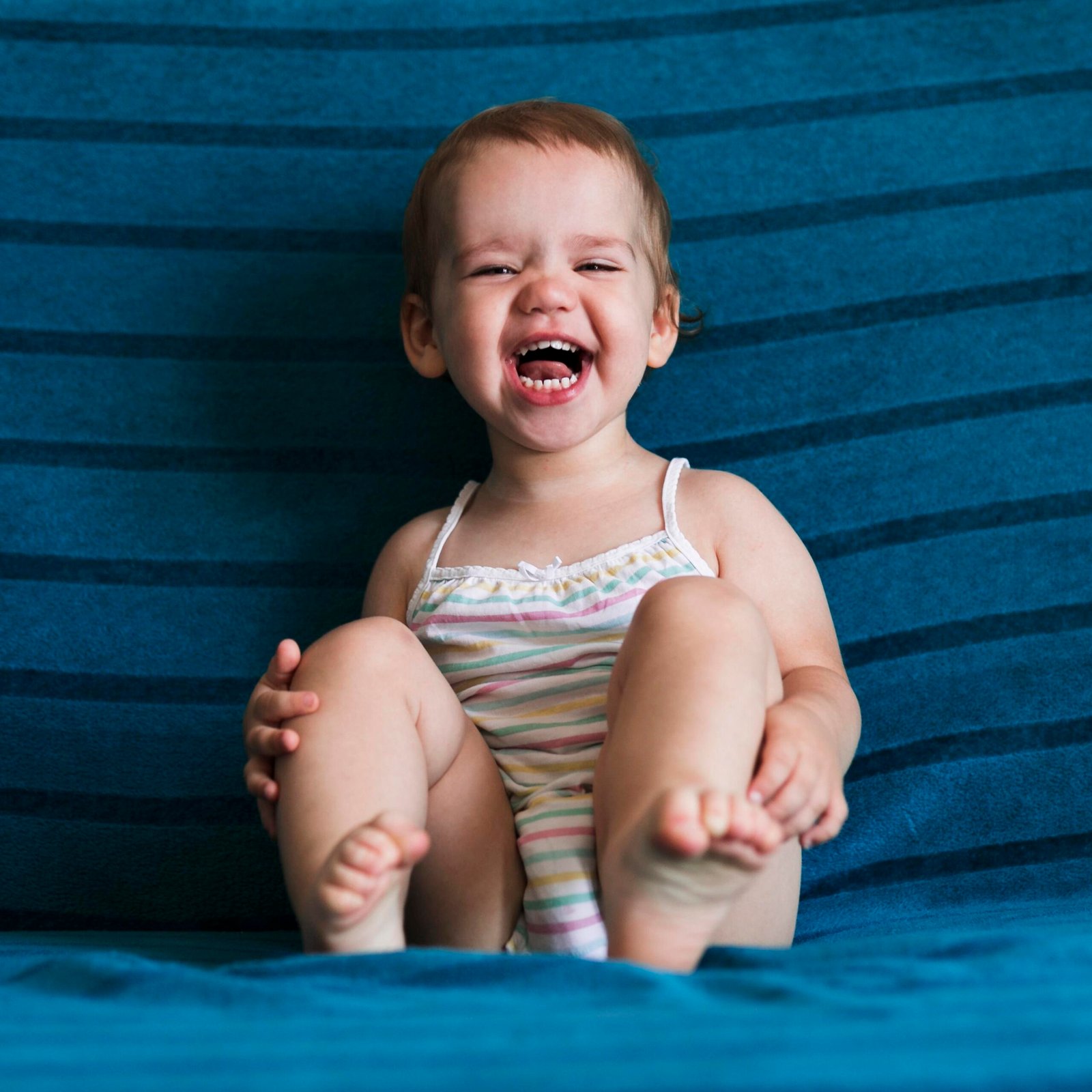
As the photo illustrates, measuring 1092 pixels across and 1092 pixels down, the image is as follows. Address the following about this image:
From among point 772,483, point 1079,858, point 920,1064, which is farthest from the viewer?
point 772,483

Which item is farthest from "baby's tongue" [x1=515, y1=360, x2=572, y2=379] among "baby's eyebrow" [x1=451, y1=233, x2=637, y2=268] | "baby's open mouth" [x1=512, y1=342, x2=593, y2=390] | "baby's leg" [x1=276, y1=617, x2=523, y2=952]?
"baby's leg" [x1=276, y1=617, x2=523, y2=952]

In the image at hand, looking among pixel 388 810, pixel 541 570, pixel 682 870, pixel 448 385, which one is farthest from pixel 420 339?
pixel 682 870

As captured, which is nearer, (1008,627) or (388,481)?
(1008,627)

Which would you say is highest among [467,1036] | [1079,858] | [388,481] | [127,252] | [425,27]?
[425,27]

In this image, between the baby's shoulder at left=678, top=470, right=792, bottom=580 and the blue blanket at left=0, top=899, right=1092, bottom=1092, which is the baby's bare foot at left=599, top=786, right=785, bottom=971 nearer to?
the blue blanket at left=0, top=899, right=1092, bottom=1092

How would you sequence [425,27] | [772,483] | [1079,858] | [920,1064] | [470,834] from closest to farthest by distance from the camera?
1. [920,1064]
2. [470,834]
3. [1079,858]
4. [772,483]
5. [425,27]

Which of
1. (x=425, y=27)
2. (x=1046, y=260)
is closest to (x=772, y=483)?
(x=1046, y=260)

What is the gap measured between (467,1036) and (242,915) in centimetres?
70

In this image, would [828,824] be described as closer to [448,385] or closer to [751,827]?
[751,827]

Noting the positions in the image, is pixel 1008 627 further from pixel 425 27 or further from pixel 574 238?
pixel 425 27

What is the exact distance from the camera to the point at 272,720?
2.89 feet

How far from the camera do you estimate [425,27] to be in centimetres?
145

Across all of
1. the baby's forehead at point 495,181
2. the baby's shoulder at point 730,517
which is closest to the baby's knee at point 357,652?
the baby's shoulder at point 730,517

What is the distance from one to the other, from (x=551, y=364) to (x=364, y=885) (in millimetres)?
605
